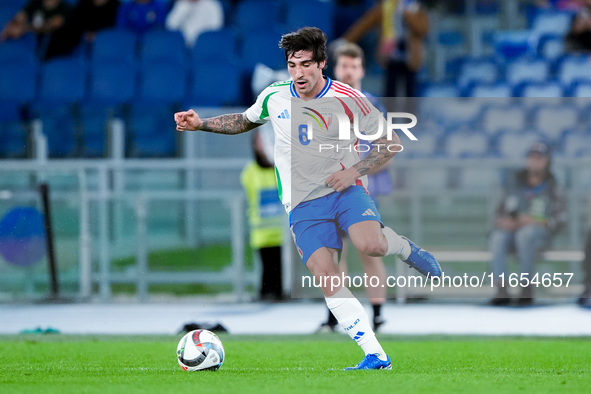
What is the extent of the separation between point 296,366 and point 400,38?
7.24 meters

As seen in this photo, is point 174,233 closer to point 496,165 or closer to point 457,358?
point 496,165

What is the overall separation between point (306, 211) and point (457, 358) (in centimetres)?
150

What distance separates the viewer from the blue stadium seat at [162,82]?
37.6ft

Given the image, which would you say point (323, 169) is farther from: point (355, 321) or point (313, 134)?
point (355, 321)

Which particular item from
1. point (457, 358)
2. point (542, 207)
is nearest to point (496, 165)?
point (542, 207)

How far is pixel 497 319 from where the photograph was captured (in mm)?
7535

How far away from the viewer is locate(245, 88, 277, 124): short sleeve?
4922 mm

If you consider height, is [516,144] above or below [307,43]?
below

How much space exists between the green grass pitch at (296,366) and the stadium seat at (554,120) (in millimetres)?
2786

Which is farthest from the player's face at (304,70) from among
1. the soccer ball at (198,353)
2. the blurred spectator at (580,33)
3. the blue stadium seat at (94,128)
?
the blurred spectator at (580,33)

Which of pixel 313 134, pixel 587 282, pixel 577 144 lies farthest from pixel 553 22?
pixel 313 134

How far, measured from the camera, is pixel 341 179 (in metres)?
4.71

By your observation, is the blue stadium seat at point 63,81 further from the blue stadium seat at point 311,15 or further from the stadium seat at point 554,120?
the stadium seat at point 554,120

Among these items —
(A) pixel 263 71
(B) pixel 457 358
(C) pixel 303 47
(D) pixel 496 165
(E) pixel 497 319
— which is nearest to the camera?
(C) pixel 303 47
